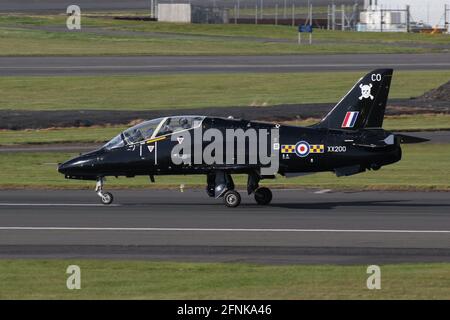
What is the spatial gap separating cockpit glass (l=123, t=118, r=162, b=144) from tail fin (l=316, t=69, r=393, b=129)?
16.1 feet

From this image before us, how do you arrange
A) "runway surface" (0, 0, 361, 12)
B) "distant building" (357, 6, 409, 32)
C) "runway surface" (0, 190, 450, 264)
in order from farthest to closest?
"runway surface" (0, 0, 361, 12) < "distant building" (357, 6, 409, 32) < "runway surface" (0, 190, 450, 264)

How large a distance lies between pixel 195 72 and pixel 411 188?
3485cm

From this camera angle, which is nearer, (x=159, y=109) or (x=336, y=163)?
(x=336, y=163)

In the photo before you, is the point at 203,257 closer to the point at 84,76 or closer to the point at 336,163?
the point at 336,163

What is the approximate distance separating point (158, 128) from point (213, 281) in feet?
35.5

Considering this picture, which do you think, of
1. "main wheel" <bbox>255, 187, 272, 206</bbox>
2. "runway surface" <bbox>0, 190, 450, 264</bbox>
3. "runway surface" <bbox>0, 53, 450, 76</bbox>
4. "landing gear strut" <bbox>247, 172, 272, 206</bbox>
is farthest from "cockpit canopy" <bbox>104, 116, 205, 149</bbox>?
"runway surface" <bbox>0, 53, 450, 76</bbox>

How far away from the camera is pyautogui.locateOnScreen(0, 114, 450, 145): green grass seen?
4531 cm

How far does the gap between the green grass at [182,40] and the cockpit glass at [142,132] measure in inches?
1931

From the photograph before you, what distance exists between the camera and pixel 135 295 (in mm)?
17297

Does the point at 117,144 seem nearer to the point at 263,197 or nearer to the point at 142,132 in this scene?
the point at 142,132

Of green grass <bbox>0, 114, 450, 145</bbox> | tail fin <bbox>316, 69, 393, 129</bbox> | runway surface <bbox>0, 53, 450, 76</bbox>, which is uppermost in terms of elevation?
runway surface <bbox>0, 53, 450, 76</bbox>

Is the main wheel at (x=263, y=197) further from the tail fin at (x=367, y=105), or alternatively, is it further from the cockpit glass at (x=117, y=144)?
the cockpit glass at (x=117, y=144)

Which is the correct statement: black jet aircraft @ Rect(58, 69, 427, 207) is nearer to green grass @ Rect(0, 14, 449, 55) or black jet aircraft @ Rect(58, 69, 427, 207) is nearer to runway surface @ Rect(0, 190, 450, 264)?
runway surface @ Rect(0, 190, 450, 264)

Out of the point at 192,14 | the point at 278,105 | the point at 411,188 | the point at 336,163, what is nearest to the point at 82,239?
the point at 336,163
